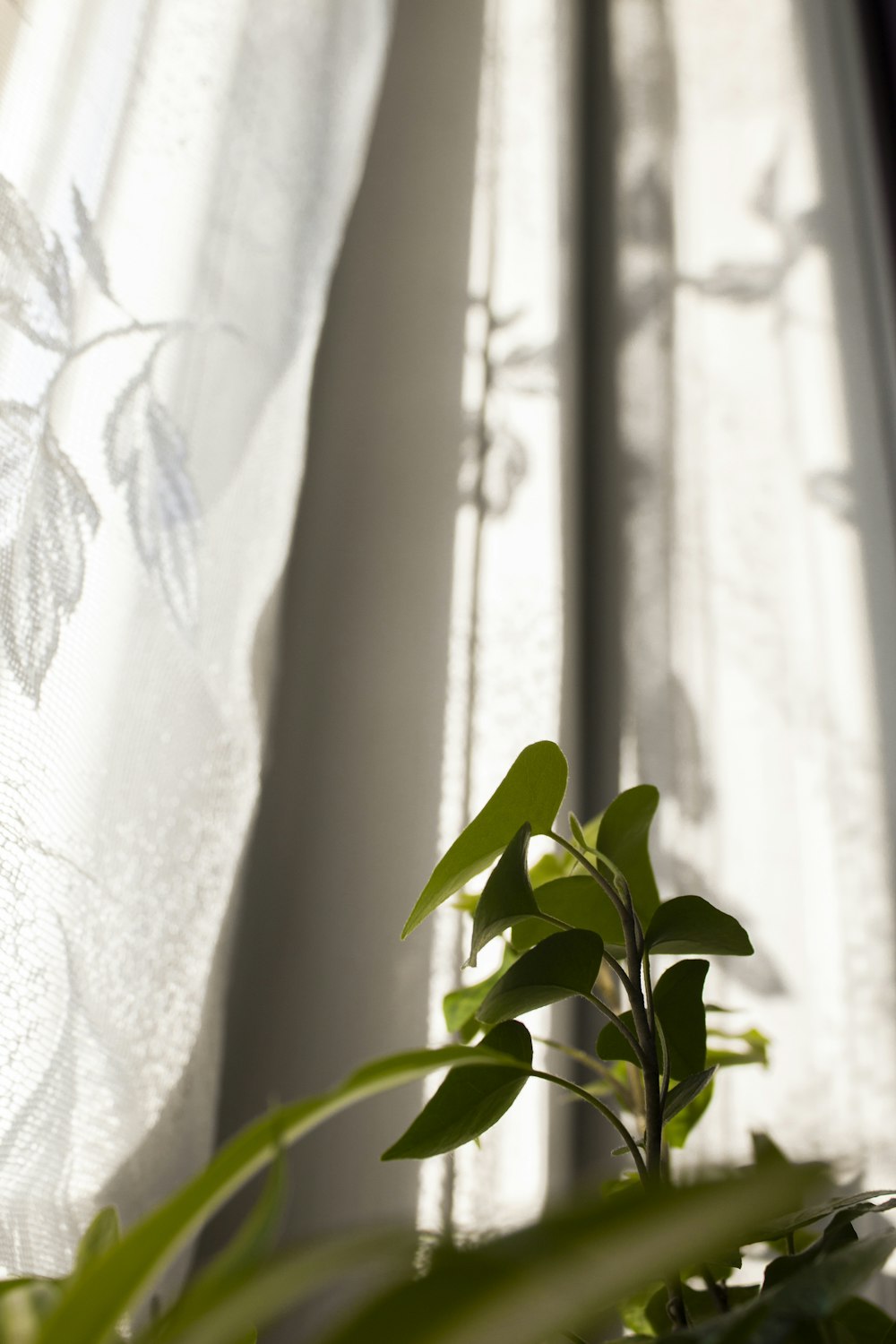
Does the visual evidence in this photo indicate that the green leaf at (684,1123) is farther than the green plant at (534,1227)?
Yes

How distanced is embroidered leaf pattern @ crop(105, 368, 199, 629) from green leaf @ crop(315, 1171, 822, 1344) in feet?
1.91

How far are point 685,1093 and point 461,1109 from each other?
0.08 m

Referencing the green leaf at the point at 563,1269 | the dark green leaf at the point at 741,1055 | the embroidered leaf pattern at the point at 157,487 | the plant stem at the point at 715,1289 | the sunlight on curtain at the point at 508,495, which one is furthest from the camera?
the sunlight on curtain at the point at 508,495

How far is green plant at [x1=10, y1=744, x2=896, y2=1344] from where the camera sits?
0.16 m

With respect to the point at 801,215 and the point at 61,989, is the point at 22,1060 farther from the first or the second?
the point at 801,215

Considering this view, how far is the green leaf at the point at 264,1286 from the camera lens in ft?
0.58

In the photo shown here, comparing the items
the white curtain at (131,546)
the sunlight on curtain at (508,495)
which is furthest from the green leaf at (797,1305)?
the sunlight on curtain at (508,495)

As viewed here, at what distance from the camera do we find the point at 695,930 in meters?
0.40

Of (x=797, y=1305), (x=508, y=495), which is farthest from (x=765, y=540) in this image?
(x=797, y=1305)

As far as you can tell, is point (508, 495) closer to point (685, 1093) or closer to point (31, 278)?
point (31, 278)

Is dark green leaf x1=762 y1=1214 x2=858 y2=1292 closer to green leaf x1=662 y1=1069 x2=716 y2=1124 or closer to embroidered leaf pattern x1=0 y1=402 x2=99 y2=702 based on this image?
green leaf x1=662 y1=1069 x2=716 y2=1124

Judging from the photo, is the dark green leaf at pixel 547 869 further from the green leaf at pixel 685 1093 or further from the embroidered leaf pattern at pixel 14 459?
the embroidered leaf pattern at pixel 14 459

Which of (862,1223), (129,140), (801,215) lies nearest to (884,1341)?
(862,1223)

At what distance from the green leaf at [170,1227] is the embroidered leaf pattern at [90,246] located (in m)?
0.57
